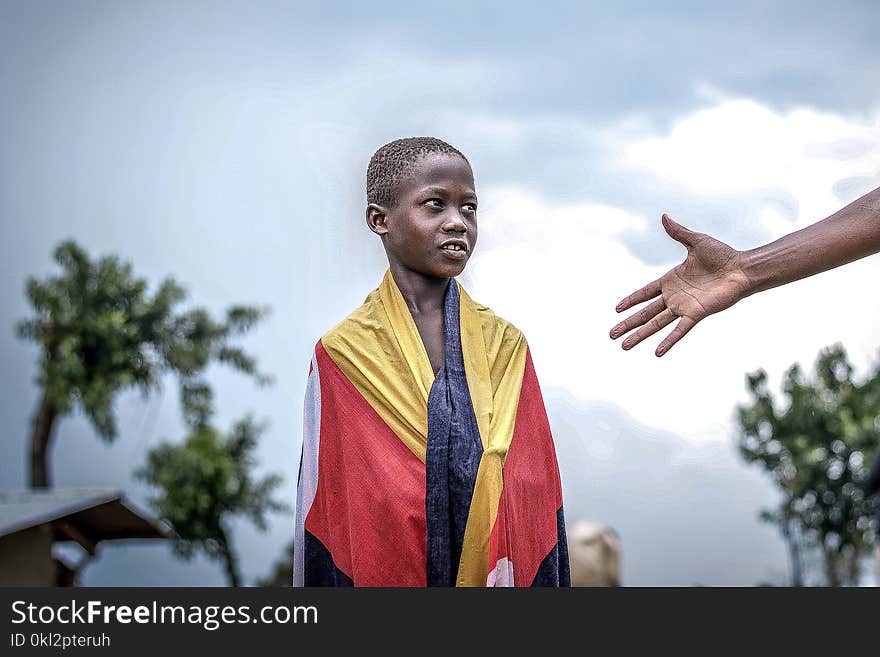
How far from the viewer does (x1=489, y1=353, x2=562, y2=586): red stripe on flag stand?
3166 mm

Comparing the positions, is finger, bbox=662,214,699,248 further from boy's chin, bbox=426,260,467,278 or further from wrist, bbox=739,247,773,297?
boy's chin, bbox=426,260,467,278

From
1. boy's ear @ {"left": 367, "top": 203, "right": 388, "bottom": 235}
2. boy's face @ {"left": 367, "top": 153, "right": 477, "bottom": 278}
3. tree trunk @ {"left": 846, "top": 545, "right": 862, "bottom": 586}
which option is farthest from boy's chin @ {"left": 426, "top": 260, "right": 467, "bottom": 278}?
tree trunk @ {"left": 846, "top": 545, "right": 862, "bottom": 586}

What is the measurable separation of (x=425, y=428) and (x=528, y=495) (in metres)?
0.38

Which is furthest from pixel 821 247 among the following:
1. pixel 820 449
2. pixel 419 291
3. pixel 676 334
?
pixel 820 449

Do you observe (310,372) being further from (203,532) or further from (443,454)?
(203,532)

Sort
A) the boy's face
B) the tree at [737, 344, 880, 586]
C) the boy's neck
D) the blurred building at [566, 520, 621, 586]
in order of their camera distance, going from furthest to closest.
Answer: the tree at [737, 344, 880, 586] → the blurred building at [566, 520, 621, 586] → the boy's neck → the boy's face

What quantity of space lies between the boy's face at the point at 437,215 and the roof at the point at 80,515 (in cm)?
445

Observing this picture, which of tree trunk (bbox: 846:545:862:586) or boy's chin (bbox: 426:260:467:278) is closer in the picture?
boy's chin (bbox: 426:260:467:278)

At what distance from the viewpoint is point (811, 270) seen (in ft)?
11.1

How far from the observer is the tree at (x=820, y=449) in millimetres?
14727

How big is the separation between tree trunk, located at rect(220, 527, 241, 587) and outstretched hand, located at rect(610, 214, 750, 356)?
512 inches

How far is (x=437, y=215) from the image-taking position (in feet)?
11.2

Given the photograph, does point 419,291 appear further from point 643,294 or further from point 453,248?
point 643,294

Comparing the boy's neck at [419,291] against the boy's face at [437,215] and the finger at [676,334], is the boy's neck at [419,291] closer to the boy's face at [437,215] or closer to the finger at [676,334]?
the boy's face at [437,215]
